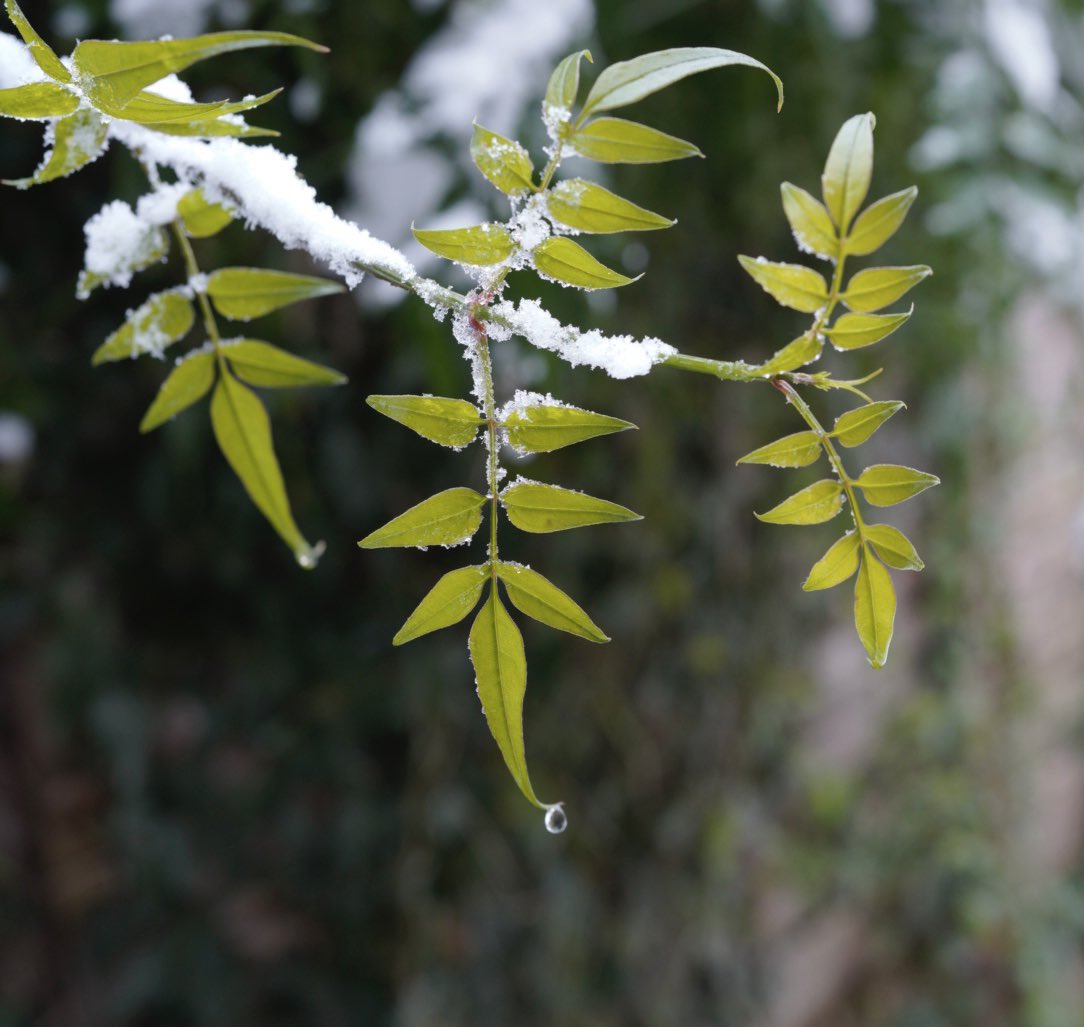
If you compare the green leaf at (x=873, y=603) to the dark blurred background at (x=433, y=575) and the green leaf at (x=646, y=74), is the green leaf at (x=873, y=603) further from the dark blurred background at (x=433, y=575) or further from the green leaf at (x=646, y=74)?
the dark blurred background at (x=433, y=575)

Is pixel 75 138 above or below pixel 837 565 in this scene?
above

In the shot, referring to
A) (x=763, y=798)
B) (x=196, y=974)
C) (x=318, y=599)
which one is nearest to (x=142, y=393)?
(x=318, y=599)

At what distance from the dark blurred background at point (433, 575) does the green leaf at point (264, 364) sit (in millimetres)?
355

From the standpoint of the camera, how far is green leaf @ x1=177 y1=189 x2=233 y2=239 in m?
0.31

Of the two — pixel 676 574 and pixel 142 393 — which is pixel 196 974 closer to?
pixel 142 393

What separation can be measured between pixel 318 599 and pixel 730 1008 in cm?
89

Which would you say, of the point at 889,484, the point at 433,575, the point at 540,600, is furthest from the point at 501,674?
the point at 433,575

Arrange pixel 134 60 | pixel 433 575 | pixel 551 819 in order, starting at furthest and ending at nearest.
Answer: pixel 433 575 → pixel 551 819 → pixel 134 60

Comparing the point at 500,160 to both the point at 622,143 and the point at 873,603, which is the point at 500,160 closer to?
the point at 622,143

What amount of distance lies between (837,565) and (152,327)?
22cm

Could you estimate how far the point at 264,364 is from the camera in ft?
0.98

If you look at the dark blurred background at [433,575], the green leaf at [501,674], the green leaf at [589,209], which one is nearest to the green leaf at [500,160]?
the green leaf at [589,209]

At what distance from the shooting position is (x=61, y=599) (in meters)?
0.99

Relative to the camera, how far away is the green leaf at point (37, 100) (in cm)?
24
